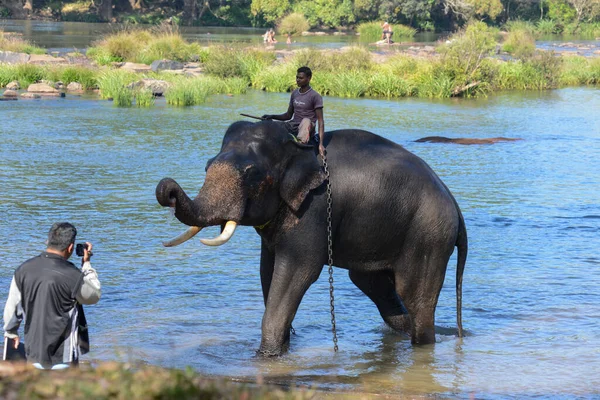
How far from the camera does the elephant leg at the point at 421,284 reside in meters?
8.23

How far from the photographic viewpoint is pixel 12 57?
3772 cm

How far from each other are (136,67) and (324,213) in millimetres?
30012

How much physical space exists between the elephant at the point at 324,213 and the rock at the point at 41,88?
24331 mm

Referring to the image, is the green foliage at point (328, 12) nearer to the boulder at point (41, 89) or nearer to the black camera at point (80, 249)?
the boulder at point (41, 89)

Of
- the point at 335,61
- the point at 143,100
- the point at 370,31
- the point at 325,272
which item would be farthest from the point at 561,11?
the point at 325,272

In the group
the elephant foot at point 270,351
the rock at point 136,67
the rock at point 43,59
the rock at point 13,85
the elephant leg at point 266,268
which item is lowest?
the rock at point 13,85

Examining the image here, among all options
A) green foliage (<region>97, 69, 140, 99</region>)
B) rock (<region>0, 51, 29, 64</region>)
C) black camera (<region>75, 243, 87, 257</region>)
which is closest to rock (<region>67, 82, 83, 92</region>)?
green foliage (<region>97, 69, 140, 99</region>)

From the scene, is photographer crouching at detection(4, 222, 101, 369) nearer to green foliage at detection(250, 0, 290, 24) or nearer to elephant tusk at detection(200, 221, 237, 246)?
elephant tusk at detection(200, 221, 237, 246)

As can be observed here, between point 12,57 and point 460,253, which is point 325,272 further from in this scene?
point 12,57

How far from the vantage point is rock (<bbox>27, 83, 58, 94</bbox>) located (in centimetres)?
3103

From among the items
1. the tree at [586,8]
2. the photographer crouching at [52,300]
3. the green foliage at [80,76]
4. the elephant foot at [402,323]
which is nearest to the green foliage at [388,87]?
the green foliage at [80,76]

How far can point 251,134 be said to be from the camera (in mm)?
7633

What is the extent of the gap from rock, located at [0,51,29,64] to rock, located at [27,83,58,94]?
6.14 metres

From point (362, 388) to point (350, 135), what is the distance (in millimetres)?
2056
